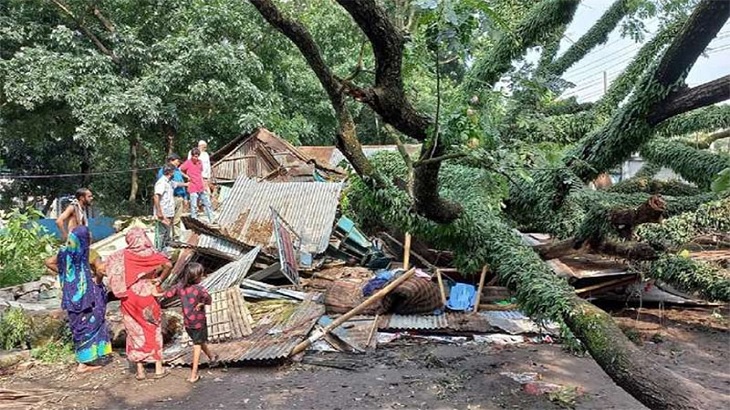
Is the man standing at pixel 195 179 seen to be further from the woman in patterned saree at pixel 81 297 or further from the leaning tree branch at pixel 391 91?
the leaning tree branch at pixel 391 91

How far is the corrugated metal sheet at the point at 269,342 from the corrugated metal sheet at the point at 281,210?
2.55m

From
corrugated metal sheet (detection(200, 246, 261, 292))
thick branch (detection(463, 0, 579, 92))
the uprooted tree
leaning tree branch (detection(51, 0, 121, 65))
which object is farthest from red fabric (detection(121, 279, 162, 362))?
leaning tree branch (detection(51, 0, 121, 65))

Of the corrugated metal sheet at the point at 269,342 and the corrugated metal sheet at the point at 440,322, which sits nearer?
the corrugated metal sheet at the point at 269,342

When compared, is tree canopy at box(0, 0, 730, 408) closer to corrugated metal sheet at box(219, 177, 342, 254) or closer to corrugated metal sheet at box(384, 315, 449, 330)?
corrugated metal sheet at box(219, 177, 342, 254)

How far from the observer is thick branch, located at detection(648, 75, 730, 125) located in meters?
3.81

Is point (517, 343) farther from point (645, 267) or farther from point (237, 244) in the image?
point (237, 244)

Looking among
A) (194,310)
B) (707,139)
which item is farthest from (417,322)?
(707,139)

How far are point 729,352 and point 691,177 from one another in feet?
13.4

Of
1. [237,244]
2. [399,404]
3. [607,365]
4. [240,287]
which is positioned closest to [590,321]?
[607,365]

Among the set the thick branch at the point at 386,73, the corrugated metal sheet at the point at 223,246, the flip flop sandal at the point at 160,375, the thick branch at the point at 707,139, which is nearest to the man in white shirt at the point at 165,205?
the corrugated metal sheet at the point at 223,246

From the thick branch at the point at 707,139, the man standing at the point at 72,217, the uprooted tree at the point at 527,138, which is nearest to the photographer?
the uprooted tree at the point at 527,138

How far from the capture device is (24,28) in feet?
43.7

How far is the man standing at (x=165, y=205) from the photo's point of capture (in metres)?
9.79

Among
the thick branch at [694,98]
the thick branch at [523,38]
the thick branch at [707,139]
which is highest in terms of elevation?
the thick branch at [523,38]
